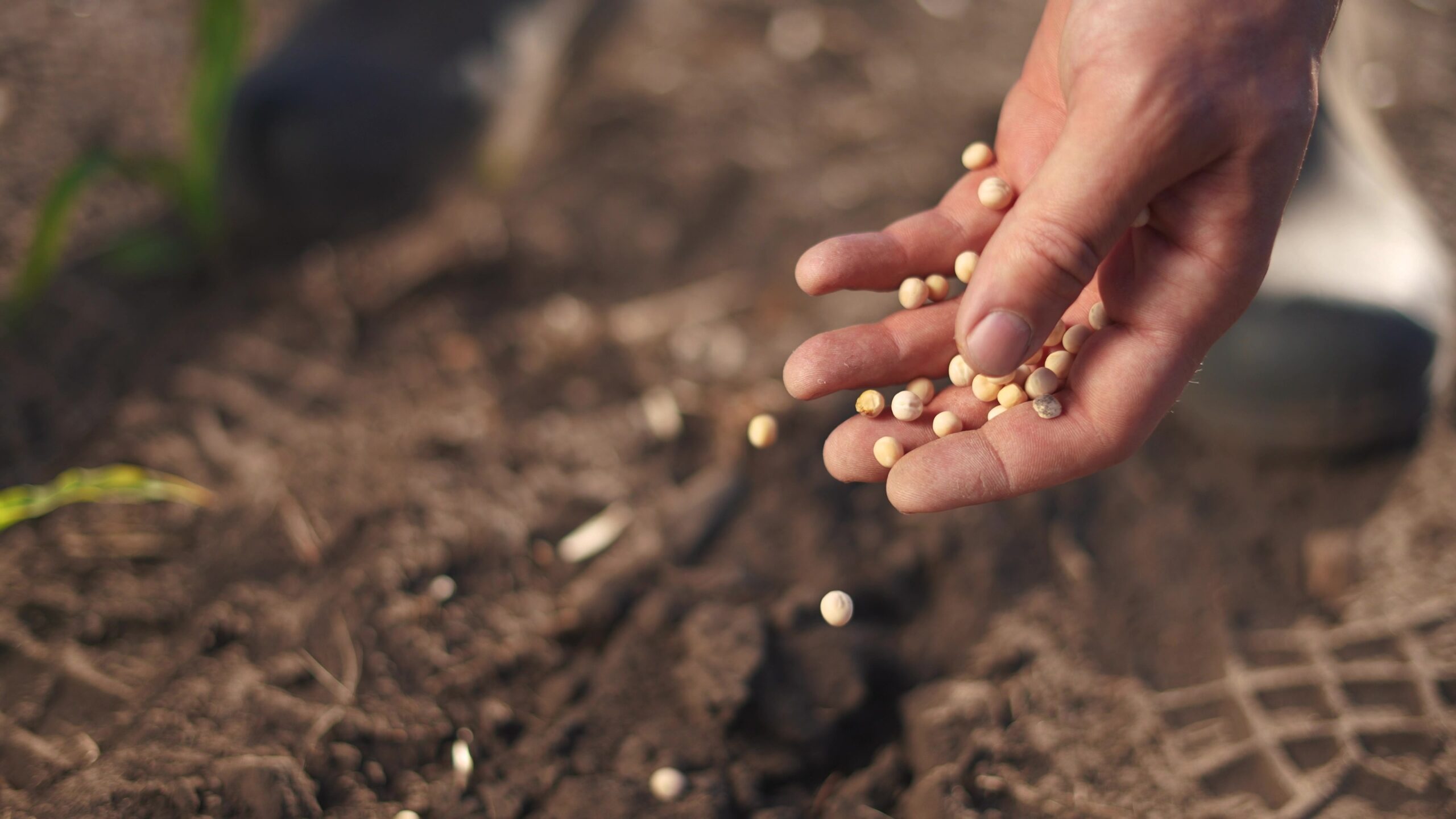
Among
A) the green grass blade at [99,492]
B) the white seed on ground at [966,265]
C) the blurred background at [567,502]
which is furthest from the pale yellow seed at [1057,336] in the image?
the green grass blade at [99,492]

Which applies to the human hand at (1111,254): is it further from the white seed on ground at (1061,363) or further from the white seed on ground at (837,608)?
the white seed on ground at (837,608)

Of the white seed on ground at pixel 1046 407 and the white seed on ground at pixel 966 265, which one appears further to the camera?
the white seed on ground at pixel 966 265

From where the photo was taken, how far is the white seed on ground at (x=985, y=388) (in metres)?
1.30

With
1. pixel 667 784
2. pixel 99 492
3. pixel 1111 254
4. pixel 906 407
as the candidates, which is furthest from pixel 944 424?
pixel 99 492

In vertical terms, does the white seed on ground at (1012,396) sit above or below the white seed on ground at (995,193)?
below

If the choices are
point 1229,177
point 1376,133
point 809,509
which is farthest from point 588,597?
point 1376,133

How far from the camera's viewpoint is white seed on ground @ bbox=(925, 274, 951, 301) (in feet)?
4.70

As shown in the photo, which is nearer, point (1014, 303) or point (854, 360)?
point (1014, 303)

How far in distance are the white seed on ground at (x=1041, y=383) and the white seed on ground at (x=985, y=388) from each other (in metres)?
0.05

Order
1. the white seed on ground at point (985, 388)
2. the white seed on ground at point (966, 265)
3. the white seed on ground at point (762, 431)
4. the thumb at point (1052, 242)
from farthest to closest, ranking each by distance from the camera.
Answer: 1. the white seed on ground at point (762, 431)
2. the white seed on ground at point (966, 265)
3. the white seed on ground at point (985, 388)
4. the thumb at point (1052, 242)

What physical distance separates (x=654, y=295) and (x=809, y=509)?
2.39ft

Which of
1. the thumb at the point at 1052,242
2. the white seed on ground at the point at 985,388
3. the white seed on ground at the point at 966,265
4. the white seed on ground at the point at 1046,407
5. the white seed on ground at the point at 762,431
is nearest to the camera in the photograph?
the thumb at the point at 1052,242

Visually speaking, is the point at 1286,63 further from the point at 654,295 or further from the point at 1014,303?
the point at 654,295

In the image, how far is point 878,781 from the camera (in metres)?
1.33
